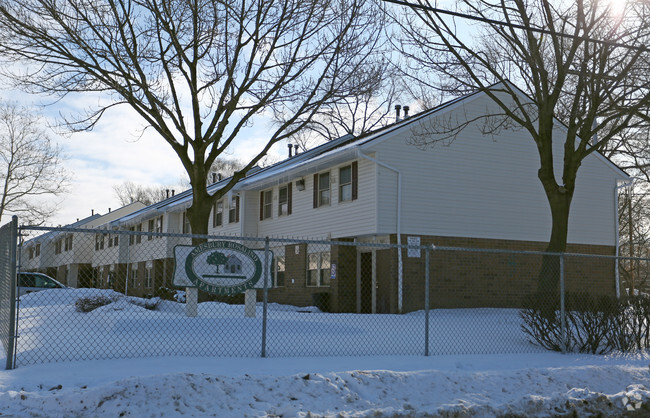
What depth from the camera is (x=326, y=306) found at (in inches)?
849

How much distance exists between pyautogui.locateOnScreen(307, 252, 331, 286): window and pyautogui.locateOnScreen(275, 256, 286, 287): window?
2060 mm

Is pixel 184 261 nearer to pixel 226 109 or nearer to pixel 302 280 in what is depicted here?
pixel 226 109

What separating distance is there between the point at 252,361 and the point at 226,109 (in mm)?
10853

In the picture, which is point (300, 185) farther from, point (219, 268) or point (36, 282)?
point (36, 282)

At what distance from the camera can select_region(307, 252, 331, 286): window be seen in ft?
72.2

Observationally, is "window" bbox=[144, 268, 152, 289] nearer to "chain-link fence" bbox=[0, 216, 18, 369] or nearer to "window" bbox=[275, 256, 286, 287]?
"window" bbox=[275, 256, 286, 287]

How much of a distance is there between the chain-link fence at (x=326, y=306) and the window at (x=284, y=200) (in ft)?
4.91

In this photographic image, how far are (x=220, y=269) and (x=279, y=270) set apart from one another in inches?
599

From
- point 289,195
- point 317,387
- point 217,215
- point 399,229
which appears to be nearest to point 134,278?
point 217,215

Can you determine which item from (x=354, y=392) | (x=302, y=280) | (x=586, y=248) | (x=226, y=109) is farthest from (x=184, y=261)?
(x=586, y=248)

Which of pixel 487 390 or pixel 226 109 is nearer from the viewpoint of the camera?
pixel 487 390

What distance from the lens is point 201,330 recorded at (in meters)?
11.6

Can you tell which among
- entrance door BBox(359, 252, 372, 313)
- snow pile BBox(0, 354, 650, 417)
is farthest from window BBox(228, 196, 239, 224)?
snow pile BBox(0, 354, 650, 417)

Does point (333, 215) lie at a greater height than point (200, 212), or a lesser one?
greater
